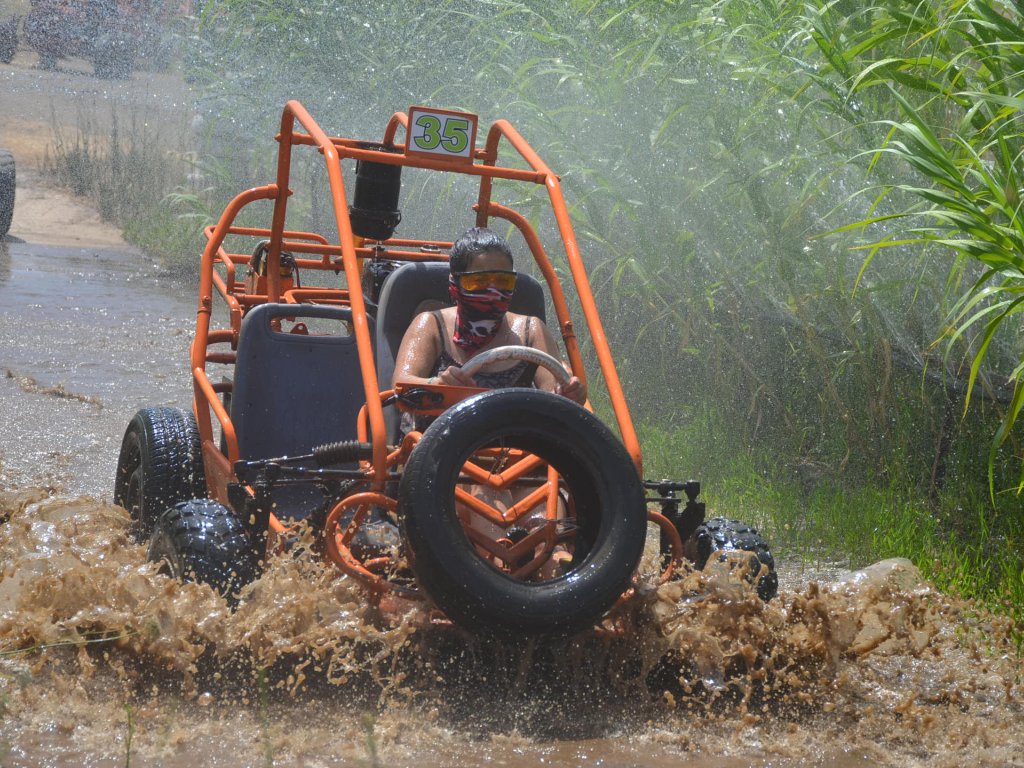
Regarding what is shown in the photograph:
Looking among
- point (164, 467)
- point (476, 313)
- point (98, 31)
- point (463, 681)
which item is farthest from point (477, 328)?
point (98, 31)

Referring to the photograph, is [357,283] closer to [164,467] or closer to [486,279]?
[486,279]

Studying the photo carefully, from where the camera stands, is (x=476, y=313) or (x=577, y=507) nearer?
(x=577, y=507)

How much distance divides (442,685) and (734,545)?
97 centimetres

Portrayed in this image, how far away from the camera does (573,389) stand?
3.73m

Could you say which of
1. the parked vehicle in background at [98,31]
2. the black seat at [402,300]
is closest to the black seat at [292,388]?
the black seat at [402,300]

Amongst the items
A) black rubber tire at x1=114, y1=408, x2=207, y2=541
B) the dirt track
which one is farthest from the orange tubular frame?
the dirt track

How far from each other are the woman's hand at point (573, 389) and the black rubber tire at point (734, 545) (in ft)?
1.74

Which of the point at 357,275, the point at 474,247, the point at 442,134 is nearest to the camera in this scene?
the point at 357,275

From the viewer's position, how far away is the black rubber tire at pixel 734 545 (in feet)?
12.5

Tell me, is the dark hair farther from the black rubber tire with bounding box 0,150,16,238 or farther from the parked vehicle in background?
the parked vehicle in background

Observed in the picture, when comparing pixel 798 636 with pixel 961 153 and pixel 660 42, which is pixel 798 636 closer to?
pixel 961 153

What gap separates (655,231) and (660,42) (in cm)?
92

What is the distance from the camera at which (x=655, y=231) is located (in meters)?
6.36

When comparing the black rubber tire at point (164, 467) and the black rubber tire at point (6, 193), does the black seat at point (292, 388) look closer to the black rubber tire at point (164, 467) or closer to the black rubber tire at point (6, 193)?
the black rubber tire at point (164, 467)
